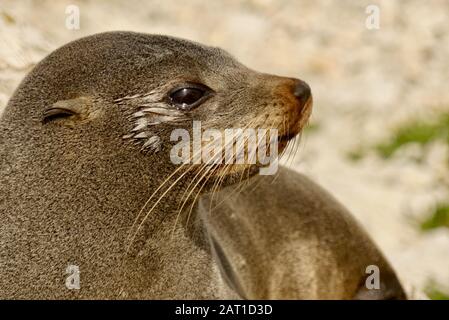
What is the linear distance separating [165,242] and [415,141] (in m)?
6.43

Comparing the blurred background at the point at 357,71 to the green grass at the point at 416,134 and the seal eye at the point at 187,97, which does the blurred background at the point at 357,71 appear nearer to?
the green grass at the point at 416,134

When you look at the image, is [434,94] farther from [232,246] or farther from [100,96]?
[100,96]

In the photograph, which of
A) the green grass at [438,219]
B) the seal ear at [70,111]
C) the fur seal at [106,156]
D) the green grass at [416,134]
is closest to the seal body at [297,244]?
the fur seal at [106,156]

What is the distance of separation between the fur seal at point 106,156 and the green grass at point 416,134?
20.3ft

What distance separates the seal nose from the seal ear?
99 cm

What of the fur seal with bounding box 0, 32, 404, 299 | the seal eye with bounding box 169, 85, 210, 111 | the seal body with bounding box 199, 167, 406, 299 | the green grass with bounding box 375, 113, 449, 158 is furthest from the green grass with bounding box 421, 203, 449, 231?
the seal eye with bounding box 169, 85, 210, 111

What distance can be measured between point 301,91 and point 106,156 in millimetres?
992

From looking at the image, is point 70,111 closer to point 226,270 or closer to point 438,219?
point 226,270

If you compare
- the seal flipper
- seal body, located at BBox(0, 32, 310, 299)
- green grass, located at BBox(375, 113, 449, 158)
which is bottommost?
the seal flipper

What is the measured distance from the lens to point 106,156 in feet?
13.9

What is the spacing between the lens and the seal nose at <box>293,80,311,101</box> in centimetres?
429

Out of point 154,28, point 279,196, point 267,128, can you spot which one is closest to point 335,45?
point 154,28

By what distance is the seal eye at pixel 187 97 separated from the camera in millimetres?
4246

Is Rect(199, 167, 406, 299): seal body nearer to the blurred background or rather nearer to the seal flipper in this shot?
the seal flipper
